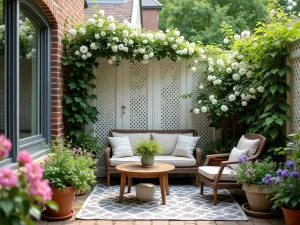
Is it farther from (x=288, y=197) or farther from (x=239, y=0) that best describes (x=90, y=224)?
(x=239, y=0)

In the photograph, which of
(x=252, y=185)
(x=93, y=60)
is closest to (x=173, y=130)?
(x=93, y=60)

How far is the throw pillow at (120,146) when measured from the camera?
254 inches

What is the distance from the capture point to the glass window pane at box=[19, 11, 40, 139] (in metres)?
4.70

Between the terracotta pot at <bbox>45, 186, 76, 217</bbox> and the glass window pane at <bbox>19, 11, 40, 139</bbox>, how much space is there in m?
0.87

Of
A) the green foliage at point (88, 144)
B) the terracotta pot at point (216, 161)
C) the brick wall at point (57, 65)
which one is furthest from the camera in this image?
the green foliage at point (88, 144)

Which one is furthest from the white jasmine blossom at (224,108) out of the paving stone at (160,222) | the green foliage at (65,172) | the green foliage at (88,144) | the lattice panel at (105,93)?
the green foliage at (65,172)

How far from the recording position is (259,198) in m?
4.57

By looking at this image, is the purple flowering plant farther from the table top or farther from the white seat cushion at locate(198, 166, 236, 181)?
the table top

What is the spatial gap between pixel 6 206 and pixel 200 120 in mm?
5772

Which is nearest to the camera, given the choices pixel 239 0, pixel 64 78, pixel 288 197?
pixel 288 197

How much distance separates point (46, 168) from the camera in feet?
14.7

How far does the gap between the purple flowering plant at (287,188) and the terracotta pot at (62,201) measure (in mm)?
2251

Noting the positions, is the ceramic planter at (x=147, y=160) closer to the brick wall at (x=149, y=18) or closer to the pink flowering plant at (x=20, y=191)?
the pink flowering plant at (x=20, y=191)

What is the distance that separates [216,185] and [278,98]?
153 centimetres
